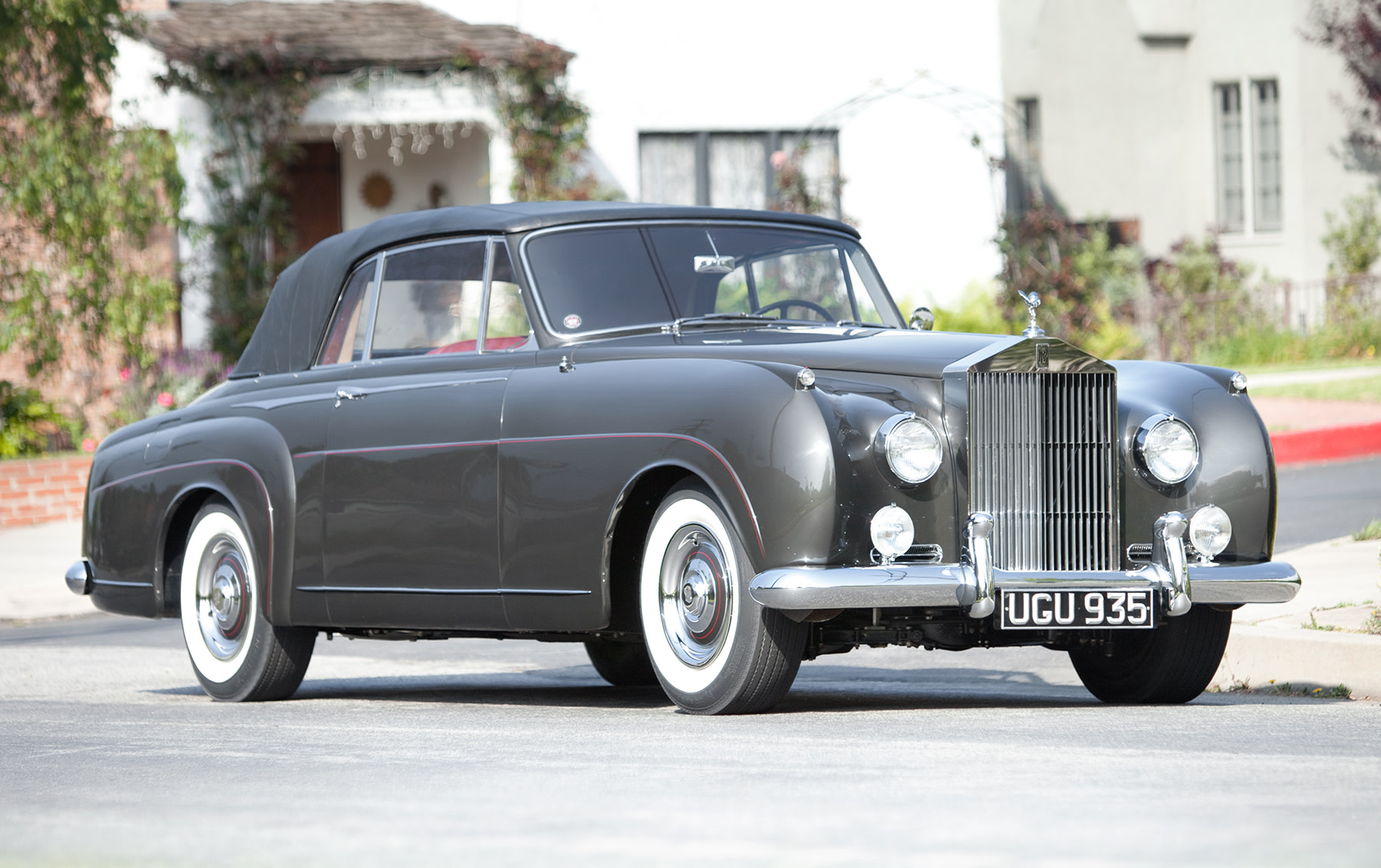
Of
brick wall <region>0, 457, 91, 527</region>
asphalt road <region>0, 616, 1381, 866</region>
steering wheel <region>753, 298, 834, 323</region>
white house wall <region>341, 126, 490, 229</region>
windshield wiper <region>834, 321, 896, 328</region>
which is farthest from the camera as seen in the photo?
white house wall <region>341, 126, 490, 229</region>

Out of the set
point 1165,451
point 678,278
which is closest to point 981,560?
point 1165,451

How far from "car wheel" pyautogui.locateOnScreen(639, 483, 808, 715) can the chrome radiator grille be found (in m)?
0.77

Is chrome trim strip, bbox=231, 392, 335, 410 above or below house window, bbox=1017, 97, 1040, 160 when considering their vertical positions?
below

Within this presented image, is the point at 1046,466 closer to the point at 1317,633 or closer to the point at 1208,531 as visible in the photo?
the point at 1208,531

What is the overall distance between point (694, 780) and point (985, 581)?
1.43 m

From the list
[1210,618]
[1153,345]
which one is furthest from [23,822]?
[1153,345]

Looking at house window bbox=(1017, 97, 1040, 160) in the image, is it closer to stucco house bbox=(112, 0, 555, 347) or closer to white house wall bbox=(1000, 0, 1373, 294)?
white house wall bbox=(1000, 0, 1373, 294)

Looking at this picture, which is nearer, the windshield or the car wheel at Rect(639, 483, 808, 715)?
the car wheel at Rect(639, 483, 808, 715)

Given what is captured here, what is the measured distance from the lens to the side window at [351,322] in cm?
795

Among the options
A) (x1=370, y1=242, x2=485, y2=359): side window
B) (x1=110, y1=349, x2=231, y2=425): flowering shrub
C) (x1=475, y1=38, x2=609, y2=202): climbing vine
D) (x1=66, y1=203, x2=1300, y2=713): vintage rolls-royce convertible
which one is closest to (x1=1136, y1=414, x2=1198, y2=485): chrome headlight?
(x1=66, y1=203, x2=1300, y2=713): vintage rolls-royce convertible

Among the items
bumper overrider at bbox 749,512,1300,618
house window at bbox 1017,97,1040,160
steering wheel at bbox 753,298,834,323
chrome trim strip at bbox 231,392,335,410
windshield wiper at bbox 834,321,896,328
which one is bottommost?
Result: bumper overrider at bbox 749,512,1300,618

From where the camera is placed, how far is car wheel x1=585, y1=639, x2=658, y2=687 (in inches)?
326

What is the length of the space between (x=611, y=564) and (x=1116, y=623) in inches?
68.3

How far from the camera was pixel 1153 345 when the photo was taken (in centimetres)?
2362
